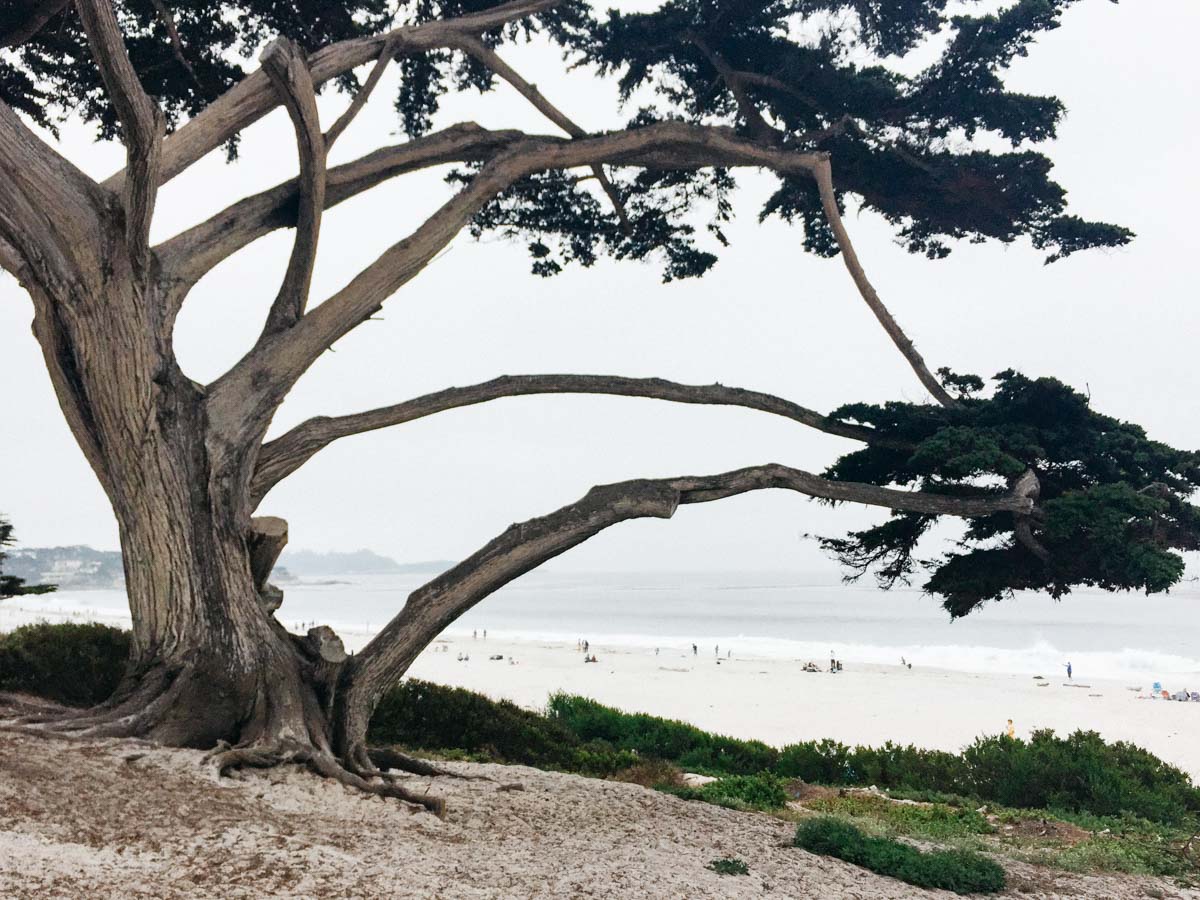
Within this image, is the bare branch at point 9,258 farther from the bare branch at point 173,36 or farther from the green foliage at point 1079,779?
the green foliage at point 1079,779

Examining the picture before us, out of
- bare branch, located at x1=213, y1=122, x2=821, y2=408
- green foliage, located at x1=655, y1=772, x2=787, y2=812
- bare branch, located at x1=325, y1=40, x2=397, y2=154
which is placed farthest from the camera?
bare branch, located at x1=325, y1=40, x2=397, y2=154

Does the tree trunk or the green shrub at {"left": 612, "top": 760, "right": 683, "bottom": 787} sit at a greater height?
the tree trunk

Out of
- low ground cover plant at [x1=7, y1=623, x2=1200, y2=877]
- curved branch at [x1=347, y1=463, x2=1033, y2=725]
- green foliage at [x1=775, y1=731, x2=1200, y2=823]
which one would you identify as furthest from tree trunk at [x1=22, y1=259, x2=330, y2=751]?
green foliage at [x1=775, y1=731, x2=1200, y2=823]

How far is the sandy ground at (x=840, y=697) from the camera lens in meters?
20.7

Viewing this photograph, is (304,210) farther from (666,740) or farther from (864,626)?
(864,626)

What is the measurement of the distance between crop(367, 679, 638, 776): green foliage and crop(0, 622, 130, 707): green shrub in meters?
2.53

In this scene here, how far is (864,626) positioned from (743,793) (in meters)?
45.0

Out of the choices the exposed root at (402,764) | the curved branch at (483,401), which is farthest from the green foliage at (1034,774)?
the exposed root at (402,764)

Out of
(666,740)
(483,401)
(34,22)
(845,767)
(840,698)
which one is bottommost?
(840,698)

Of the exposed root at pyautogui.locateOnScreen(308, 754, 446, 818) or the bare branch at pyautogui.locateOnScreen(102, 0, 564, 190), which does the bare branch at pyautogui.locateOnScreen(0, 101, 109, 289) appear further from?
the exposed root at pyautogui.locateOnScreen(308, 754, 446, 818)

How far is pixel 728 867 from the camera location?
5.10 meters

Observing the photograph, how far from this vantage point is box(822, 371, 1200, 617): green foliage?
6441 mm

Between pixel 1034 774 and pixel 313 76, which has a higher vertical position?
pixel 313 76

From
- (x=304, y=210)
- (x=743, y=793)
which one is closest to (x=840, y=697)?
(x=743, y=793)
